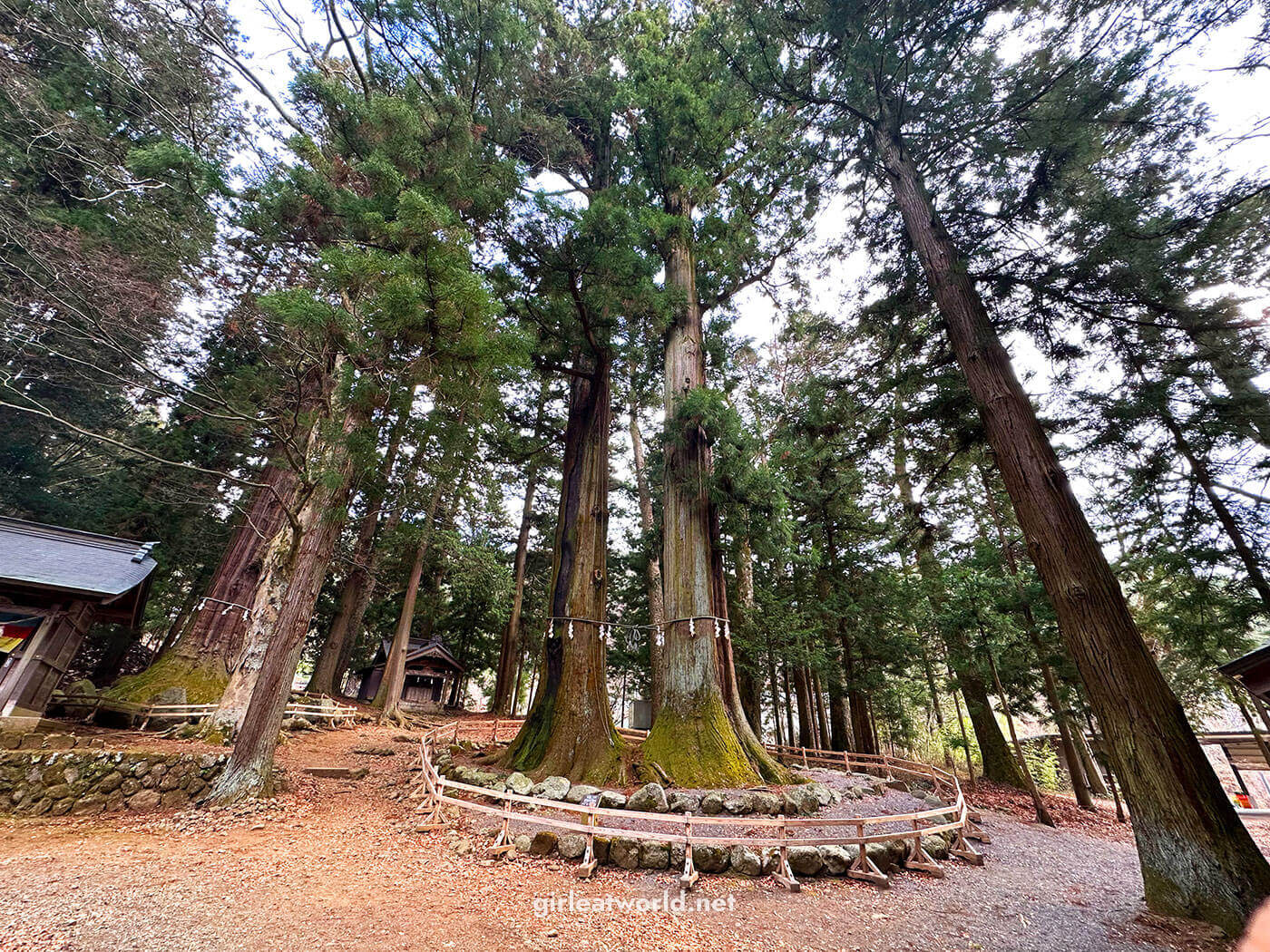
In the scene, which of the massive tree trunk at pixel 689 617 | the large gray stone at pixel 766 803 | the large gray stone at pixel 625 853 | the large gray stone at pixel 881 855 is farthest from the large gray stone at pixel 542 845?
the large gray stone at pixel 881 855

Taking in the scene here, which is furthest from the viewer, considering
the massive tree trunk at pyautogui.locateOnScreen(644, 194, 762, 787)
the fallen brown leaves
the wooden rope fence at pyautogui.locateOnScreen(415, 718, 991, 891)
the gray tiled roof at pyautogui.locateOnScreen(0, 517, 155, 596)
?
the fallen brown leaves

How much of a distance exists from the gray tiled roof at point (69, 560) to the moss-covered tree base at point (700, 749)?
810cm

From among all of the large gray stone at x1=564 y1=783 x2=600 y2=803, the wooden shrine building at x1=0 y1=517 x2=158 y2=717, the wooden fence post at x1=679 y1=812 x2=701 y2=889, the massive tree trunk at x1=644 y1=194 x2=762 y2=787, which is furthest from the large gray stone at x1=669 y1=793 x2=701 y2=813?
the wooden shrine building at x1=0 y1=517 x2=158 y2=717

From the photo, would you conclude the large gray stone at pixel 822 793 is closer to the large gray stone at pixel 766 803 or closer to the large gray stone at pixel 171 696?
the large gray stone at pixel 766 803

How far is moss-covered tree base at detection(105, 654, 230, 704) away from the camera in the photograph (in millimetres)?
8984

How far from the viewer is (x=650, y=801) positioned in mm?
5582

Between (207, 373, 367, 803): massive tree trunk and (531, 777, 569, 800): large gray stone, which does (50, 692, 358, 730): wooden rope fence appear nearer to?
(207, 373, 367, 803): massive tree trunk

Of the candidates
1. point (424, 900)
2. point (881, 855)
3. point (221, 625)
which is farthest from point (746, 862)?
point (221, 625)

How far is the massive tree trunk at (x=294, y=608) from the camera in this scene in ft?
18.6

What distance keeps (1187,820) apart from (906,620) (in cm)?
836

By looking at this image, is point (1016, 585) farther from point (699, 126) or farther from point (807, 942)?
point (699, 126)

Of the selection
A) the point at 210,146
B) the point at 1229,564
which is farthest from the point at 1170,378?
the point at 210,146

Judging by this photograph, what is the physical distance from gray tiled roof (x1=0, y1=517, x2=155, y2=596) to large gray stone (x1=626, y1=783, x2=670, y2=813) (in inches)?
305

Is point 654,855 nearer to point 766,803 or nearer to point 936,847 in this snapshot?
point 766,803
